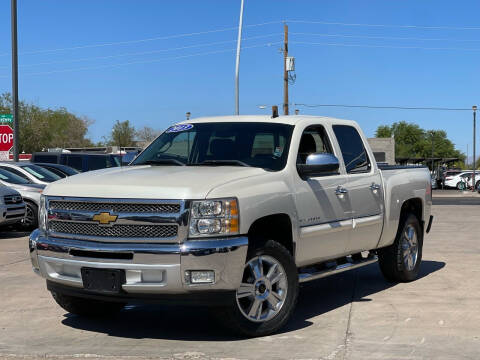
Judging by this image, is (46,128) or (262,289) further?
(46,128)

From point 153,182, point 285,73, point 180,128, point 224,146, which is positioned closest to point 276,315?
point 153,182

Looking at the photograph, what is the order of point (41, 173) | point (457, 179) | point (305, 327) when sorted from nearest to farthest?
point (305, 327)
point (41, 173)
point (457, 179)

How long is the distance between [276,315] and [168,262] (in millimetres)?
1170

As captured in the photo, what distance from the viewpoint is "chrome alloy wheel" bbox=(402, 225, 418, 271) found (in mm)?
8445

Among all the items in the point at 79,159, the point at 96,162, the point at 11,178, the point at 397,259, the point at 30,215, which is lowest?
the point at 397,259

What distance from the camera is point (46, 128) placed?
6581 cm

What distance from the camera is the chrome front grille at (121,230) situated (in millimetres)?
5367

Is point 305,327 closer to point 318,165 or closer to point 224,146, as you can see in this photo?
point 318,165

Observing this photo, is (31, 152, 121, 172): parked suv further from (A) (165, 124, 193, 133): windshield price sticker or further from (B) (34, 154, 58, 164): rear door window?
(A) (165, 124, 193, 133): windshield price sticker

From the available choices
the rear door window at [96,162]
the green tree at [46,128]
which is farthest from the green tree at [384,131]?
the rear door window at [96,162]

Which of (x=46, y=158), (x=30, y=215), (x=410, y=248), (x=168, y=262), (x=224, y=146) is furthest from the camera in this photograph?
(x=46, y=158)

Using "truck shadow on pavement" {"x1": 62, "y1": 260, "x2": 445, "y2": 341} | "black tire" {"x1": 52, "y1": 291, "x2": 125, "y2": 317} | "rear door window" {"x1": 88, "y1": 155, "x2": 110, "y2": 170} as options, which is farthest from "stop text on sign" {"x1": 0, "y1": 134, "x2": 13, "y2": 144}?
"black tire" {"x1": 52, "y1": 291, "x2": 125, "y2": 317}

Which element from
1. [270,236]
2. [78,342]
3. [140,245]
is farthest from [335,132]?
[78,342]

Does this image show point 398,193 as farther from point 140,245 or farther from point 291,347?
point 140,245
